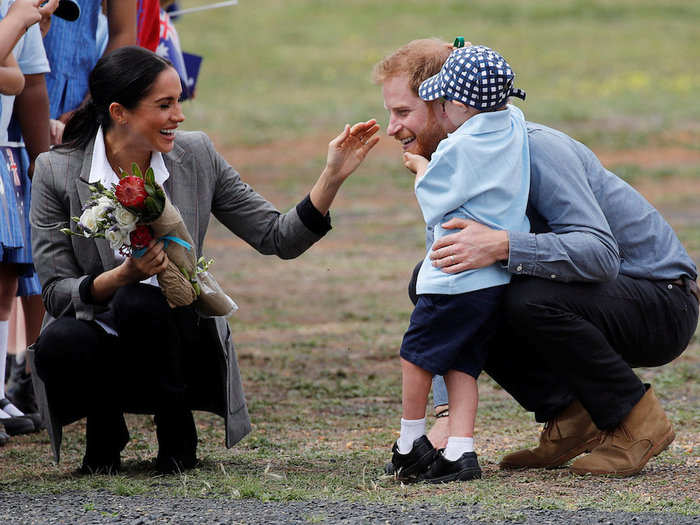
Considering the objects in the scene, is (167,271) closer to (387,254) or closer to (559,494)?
(559,494)

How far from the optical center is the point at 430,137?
161 inches

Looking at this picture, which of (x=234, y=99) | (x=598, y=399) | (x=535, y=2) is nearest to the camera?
(x=598, y=399)

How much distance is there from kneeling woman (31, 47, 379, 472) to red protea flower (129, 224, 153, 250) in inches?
2.6

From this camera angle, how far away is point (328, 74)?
2688 cm

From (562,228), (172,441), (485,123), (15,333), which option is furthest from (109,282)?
(15,333)

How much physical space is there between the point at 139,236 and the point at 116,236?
0.08 metres

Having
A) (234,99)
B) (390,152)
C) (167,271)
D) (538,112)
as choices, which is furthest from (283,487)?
(234,99)

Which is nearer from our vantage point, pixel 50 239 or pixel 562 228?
pixel 562 228

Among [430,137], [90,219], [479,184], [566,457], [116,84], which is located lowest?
[566,457]

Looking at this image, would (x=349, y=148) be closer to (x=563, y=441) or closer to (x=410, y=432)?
(x=410, y=432)

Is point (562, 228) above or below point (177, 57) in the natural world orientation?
below

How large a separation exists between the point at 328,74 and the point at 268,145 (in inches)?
353

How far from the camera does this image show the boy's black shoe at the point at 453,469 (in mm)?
3865

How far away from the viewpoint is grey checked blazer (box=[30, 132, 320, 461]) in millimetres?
4129
